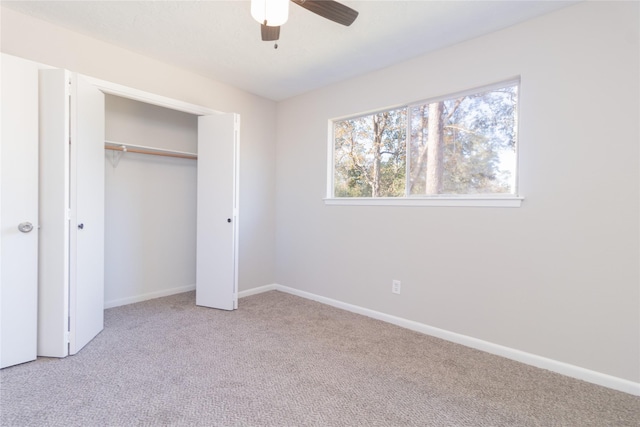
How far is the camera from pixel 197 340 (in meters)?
2.43

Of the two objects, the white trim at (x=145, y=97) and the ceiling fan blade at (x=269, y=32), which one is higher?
the ceiling fan blade at (x=269, y=32)

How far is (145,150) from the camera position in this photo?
324 centimetres

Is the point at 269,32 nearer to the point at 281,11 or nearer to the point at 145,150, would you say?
the point at 281,11

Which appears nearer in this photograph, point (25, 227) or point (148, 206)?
point (25, 227)

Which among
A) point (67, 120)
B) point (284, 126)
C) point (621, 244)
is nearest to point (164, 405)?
point (67, 120)

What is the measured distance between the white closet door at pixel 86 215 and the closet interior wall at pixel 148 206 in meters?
0.61

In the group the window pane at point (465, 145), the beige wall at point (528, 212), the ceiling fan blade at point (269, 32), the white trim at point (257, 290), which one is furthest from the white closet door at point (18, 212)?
the window pane at point (465, 145)

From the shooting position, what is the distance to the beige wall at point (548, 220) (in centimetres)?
185

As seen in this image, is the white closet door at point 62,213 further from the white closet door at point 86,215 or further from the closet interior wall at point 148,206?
the closet interior wall at point 148,206

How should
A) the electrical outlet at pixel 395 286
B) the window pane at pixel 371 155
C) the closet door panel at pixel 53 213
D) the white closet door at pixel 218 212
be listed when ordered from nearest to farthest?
1. the closet door panel at pixel 53 213
2. the electrical outlet at pixel 395 286
3. the window pane at pixel 371 155
4. the white closet door at pixel 218 212

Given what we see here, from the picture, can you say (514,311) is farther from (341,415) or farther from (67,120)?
(67,120)

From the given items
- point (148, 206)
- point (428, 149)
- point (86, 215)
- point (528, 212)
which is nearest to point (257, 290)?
point (148, 206)

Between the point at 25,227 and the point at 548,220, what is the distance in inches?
141

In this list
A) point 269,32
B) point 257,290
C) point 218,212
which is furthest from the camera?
point 257,290
